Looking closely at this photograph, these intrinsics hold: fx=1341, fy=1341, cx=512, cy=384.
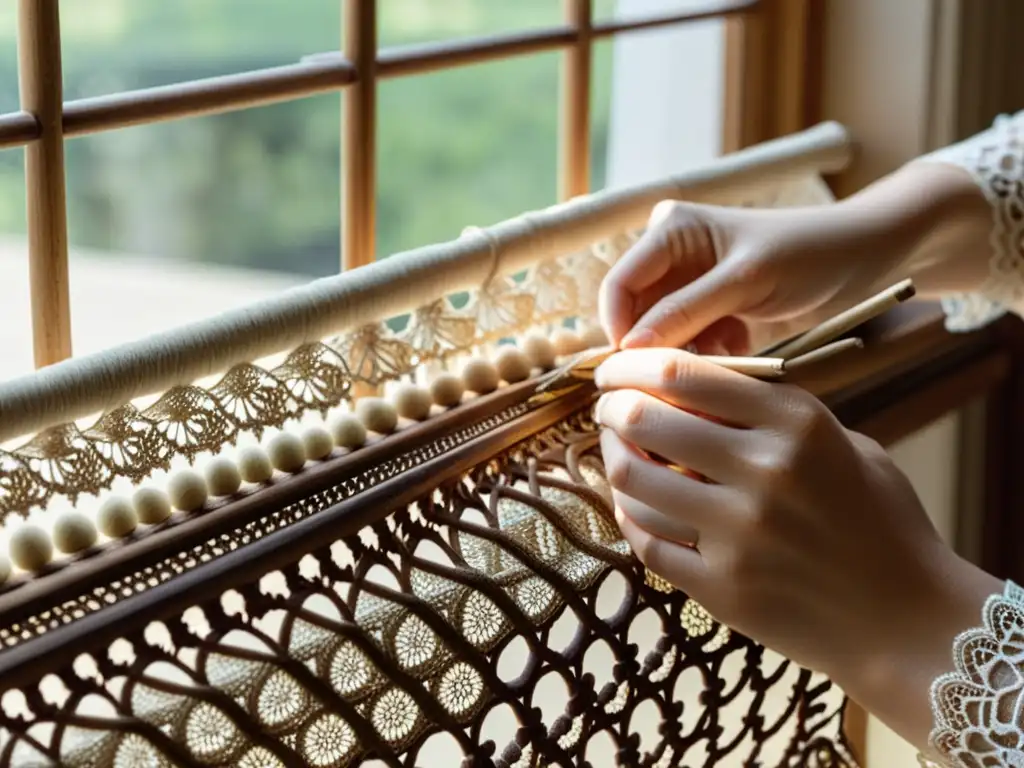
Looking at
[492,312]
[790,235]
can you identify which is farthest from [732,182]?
[492,312]

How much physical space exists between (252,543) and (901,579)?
1.25ft

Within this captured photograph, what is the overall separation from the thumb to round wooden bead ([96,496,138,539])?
0.35 m

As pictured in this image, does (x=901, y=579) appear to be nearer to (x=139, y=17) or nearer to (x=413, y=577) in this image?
(x=413, y=577)

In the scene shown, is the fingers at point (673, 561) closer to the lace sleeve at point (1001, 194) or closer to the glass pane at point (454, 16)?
the lace sleeve at point (1001, 194)

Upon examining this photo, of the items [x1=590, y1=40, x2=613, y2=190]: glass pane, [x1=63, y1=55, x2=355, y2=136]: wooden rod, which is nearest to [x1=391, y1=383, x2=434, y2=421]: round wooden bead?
[x1=63, y1=55, x2=355, y2=136]: wooden rod

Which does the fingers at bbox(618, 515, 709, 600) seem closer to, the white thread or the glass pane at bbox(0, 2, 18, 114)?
the white thread

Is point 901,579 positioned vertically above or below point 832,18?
below

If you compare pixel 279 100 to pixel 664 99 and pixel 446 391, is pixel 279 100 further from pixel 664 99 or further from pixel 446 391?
pixel 664 99

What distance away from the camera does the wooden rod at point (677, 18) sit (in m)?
1.20

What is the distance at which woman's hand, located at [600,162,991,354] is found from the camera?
922 mm

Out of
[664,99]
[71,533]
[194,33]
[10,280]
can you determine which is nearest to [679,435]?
[71,533]

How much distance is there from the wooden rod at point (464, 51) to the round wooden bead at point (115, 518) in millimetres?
436

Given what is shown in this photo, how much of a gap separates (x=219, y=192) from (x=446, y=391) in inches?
110

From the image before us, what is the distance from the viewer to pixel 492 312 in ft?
3.10
